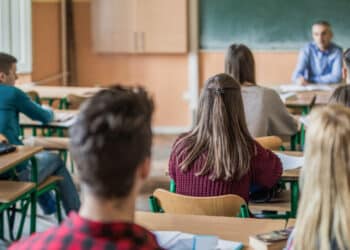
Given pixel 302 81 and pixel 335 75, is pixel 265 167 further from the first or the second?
pixel 335 75

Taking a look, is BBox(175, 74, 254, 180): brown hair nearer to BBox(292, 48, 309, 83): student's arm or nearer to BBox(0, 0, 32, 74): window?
BBox(292, 48, 309, 83): student's arm

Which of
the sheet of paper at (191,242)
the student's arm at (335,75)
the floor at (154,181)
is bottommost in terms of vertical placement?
the floor at (154,181)

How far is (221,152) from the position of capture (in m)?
3.00

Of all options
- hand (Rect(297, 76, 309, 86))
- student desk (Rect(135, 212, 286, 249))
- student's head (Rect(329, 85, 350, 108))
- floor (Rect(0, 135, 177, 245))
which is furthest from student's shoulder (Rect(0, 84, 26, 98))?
hand (Rect(297, 76, 309, 86))

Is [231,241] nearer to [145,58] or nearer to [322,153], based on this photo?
[322,153]

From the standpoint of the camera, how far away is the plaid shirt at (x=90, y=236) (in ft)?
4.50

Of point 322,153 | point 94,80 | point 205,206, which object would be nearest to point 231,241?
point 205,206

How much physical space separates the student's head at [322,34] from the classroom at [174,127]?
0.02 meters

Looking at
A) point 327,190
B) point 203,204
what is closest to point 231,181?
point 203,204

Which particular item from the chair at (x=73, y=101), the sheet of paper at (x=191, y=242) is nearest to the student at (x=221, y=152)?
the sheet of paper at (x=191, y=242)

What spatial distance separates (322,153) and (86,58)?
691cm

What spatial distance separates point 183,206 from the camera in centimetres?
281

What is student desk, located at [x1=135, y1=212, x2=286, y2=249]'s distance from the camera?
249cm

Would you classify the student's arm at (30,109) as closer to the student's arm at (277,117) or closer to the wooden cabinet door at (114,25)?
the student's arm at (277,117)
